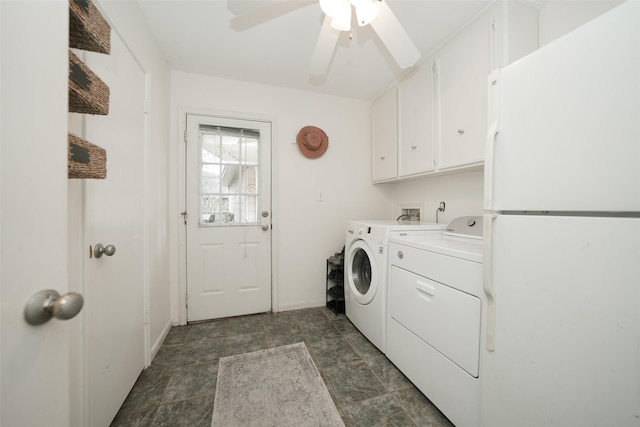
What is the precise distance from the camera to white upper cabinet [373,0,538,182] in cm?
136

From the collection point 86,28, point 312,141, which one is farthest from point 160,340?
point 312,141

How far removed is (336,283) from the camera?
2377mm

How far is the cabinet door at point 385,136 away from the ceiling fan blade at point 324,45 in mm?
1081

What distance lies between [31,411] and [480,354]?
1.38 metres

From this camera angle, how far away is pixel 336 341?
1.87 metres

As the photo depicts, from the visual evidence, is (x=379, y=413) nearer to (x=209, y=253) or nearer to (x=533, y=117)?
(x=533, y=117)

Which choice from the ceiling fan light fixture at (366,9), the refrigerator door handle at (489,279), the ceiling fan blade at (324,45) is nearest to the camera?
the refrigerator door handle at (489,279)

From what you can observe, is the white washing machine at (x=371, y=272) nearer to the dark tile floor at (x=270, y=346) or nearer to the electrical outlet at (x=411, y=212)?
the dark tile floor at (x=270, y=346)

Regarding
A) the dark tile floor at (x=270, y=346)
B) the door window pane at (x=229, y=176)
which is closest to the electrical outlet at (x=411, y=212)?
the dark tile floor at (x=270, y=346)

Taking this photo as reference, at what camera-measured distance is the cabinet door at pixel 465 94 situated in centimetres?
142

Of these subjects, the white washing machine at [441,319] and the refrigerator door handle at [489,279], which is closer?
the refrigerator door handle at [489,279]

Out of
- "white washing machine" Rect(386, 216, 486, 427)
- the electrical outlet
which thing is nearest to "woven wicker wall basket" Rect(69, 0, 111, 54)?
"white washing machine" Rect(386, 216, 486, 427)

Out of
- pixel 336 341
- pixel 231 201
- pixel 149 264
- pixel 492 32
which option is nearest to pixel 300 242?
pixel 231 201

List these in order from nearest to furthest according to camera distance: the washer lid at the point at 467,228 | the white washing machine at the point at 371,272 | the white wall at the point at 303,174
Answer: the washer lid at the point at 467,228, the white washing machine at the point at 371,272, the white wall at the point at 303,174
